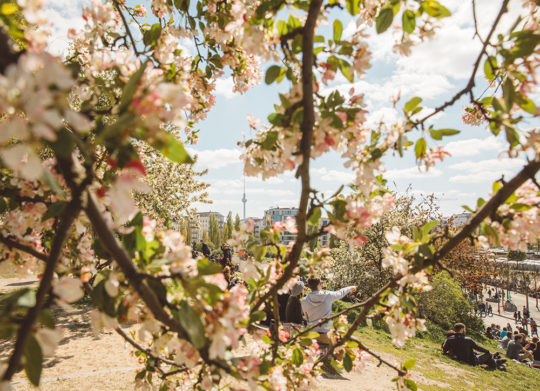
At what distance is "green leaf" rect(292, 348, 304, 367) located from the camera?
210 cm

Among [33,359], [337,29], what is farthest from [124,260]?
[337,29]

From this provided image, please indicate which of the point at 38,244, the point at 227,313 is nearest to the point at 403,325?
the point at 227,313

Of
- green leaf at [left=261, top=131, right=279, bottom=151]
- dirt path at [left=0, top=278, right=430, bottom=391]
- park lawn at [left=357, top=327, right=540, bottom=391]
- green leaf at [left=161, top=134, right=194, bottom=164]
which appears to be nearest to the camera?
green leaf at [left=161, top=134, right=194, bottom=164]

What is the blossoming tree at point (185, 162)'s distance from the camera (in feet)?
2.61

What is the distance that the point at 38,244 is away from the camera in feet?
5.64

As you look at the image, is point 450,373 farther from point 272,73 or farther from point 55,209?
point 55,209

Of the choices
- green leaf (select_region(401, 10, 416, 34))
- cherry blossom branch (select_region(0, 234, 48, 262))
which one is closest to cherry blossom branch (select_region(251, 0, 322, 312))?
green leaf (select_region(401, 10, 416, 34))

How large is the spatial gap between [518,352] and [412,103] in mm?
13876

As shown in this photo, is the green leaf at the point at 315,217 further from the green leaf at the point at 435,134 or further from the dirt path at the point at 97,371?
the dirt path at the point at 97,371

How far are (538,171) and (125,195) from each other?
5.16ft

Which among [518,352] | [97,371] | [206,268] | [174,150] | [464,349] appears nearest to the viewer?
[174,150]

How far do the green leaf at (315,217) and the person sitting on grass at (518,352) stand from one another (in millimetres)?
13695

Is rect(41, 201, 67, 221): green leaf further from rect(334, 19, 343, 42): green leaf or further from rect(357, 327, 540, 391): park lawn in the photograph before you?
rect(357, 327, 540, 391): park lawn

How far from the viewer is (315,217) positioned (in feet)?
5.01
